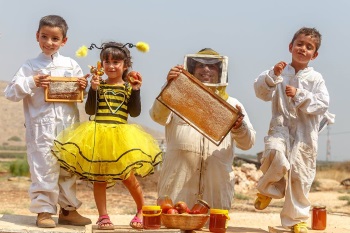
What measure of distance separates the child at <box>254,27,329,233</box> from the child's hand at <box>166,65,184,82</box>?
958 mm

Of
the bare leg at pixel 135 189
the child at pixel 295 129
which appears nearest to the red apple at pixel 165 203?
the bare leg at pixel 135 189

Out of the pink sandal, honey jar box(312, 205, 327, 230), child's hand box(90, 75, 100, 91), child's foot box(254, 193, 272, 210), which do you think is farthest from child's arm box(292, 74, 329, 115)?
the pink sandal

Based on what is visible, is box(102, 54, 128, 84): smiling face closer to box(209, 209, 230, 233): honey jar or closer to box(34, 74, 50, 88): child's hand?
box(34, 74, 50, 88): child's hand

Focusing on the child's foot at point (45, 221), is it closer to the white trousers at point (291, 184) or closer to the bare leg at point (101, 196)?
the bare leg at point (101, 196)

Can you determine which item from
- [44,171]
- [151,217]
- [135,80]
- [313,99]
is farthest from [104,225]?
[313,99]

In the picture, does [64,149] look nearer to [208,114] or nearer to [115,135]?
[115,135]

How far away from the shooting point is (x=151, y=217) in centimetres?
758

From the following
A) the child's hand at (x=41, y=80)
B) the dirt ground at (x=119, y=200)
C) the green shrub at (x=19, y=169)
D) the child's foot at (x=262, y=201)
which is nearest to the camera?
the child's hand at (x=41, y=80)

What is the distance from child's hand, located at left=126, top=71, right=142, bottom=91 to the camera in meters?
7.82

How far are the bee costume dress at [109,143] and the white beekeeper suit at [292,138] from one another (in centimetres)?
135

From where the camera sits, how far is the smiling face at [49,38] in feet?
26.1

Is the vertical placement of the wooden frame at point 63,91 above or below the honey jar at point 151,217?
above

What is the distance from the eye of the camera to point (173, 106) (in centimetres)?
806

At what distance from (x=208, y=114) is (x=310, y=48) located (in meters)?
1.43
